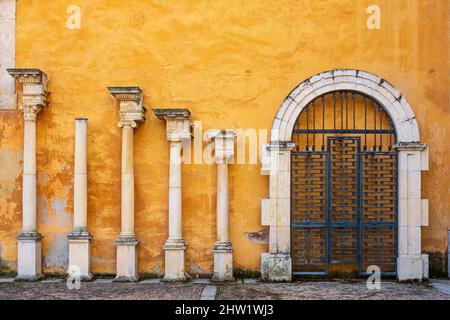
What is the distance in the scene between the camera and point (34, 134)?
7.55m

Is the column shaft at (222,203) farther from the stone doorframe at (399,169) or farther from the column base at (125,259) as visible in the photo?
the column base at (125,259)

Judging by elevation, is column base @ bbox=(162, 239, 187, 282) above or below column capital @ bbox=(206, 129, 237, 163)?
below

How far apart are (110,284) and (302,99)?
4030mm

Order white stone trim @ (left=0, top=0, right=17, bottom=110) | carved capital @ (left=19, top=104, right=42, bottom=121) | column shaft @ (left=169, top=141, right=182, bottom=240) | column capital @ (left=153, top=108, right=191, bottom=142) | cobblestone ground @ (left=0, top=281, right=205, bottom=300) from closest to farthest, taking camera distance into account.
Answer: cobblestone ground @ (left=0, top=281, right=205, bottom=300)
column capital @ (left=153, top=108, right=191, bottom=142)
column shaft @ (left=169, top=141, right=182, bottom=240)
carved capital @ (left=19, top=104, right=42, bottom=121)
white stone trim @ (left=0, top=0, right=17, bottom=110)

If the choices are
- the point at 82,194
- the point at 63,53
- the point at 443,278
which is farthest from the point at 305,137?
the point at 63,53

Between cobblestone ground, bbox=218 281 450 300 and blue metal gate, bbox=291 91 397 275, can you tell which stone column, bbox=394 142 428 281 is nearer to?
blue metal gate, bbox=291 91 397 275

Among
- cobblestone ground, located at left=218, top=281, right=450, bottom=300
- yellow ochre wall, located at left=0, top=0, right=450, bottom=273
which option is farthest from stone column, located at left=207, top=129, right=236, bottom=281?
cobblestone ground, located at left=218, top=281, right=450, bottom=300

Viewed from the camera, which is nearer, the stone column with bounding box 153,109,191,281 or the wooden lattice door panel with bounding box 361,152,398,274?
the stone column with bounding box 153,109,191,281

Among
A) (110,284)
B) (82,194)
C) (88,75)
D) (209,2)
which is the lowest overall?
(110,284)

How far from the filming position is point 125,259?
7391 millimetres

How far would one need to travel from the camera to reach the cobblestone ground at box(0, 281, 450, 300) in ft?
21.1

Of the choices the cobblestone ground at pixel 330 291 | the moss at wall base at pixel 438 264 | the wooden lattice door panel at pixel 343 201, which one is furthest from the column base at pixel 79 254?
the moss at wall base at pixel 438 264

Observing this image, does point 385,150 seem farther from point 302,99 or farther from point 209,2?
point 209,2

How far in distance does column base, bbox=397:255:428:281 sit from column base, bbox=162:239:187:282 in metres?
3.30
